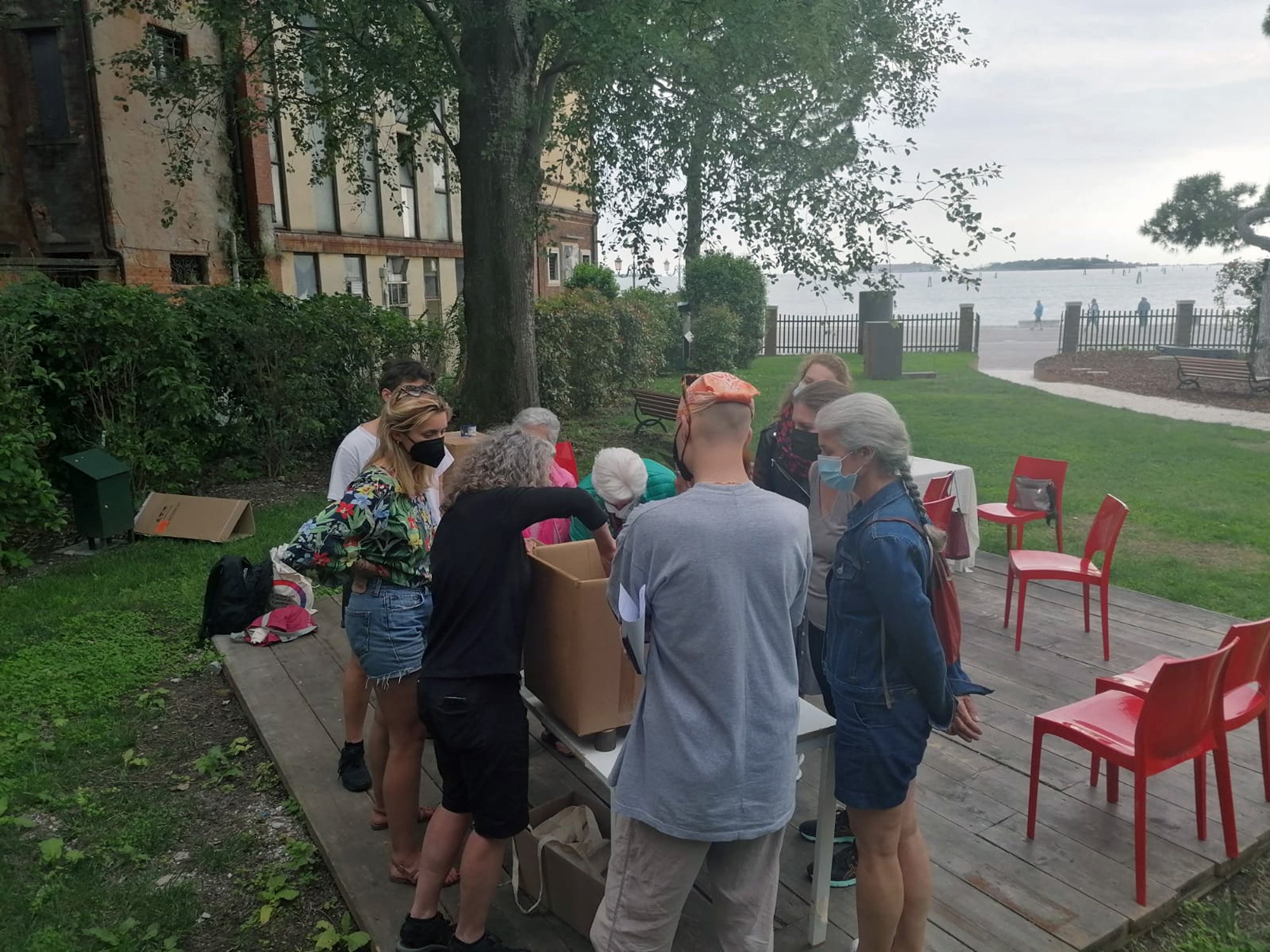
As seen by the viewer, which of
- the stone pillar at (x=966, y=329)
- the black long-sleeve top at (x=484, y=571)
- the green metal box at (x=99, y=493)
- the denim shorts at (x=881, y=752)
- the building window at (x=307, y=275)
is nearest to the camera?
the denim shorts at (x=881, y=752)

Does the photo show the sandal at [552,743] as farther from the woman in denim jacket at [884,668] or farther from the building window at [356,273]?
the building window at [356,273]

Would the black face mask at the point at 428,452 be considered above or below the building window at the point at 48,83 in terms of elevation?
below

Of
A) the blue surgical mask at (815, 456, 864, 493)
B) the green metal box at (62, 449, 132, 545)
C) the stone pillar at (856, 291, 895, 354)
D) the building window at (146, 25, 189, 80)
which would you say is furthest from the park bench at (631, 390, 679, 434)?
the stone pillar at (856, 291, 895, 354)

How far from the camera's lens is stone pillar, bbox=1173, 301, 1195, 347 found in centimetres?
2461

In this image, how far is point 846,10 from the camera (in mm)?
7887

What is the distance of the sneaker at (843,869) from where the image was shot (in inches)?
120

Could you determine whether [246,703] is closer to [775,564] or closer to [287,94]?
[775,564]

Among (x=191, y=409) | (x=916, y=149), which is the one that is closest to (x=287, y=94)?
(x=191, y=409)

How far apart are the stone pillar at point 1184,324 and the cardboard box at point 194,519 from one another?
25518 millimetres

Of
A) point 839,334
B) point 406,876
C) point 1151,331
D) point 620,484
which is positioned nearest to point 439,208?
point 839,334

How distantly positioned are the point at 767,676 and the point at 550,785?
6.59 ft

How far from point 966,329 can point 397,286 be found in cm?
1611

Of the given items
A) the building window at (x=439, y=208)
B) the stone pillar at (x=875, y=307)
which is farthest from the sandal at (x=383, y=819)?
the building window at (x=439, y=208)

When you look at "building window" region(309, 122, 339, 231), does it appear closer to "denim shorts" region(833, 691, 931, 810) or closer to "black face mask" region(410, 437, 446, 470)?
"black face mask" region(410, 437, 446, 470)
